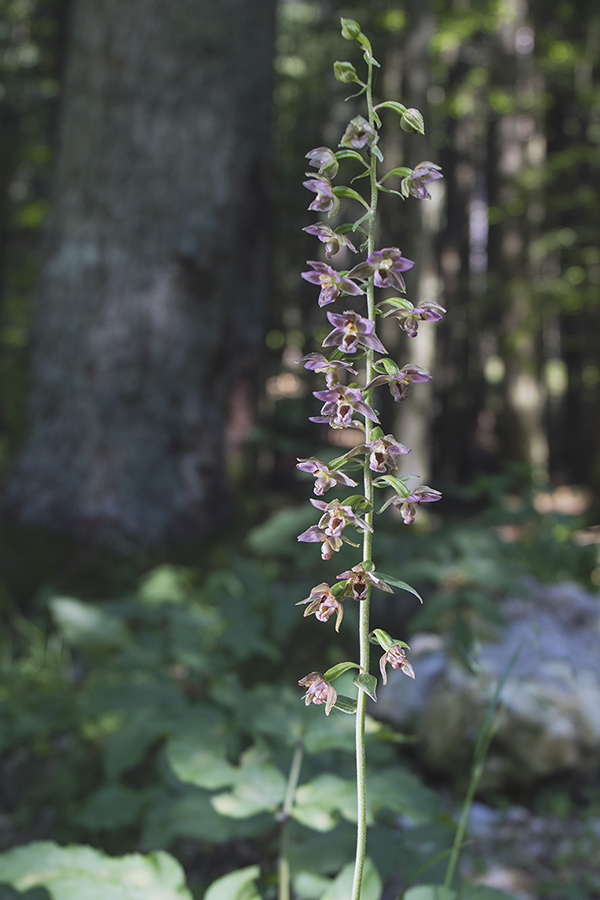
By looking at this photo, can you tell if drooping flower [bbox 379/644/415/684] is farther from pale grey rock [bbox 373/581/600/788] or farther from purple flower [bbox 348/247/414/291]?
pale grey rock [bbox 373/581/600/788]

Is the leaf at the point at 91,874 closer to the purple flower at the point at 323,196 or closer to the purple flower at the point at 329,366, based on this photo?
the purple flower at the point at 329,366

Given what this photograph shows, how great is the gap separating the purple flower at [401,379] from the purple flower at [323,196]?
24 centimetres

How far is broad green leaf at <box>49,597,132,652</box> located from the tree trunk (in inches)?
42.0

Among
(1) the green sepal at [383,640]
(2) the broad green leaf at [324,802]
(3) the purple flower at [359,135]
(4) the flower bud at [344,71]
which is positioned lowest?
(2) the broad green leaf at [324,802]

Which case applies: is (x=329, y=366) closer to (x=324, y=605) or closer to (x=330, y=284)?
(x=330, y=284)

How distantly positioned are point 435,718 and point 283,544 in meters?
0.90

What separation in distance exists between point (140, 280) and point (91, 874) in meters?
2.98

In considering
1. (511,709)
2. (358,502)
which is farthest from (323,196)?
(511,709)

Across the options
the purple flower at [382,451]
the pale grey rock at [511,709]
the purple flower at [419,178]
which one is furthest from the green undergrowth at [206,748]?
the purple flower at [419,178]

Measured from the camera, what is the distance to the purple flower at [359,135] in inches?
35.0

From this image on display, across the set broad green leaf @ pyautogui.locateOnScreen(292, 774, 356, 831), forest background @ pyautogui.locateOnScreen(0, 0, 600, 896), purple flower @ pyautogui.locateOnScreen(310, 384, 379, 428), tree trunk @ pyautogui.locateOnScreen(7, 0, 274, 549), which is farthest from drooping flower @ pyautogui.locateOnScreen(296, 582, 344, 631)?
tree trunk @ pyautogui.locateOnScreen(7, 0, 274, 549)

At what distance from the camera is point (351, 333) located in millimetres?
884

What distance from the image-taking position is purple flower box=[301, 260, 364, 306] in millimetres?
874

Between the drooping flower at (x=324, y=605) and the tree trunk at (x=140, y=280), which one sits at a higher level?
the tree trunk at (x=140, y=280)
